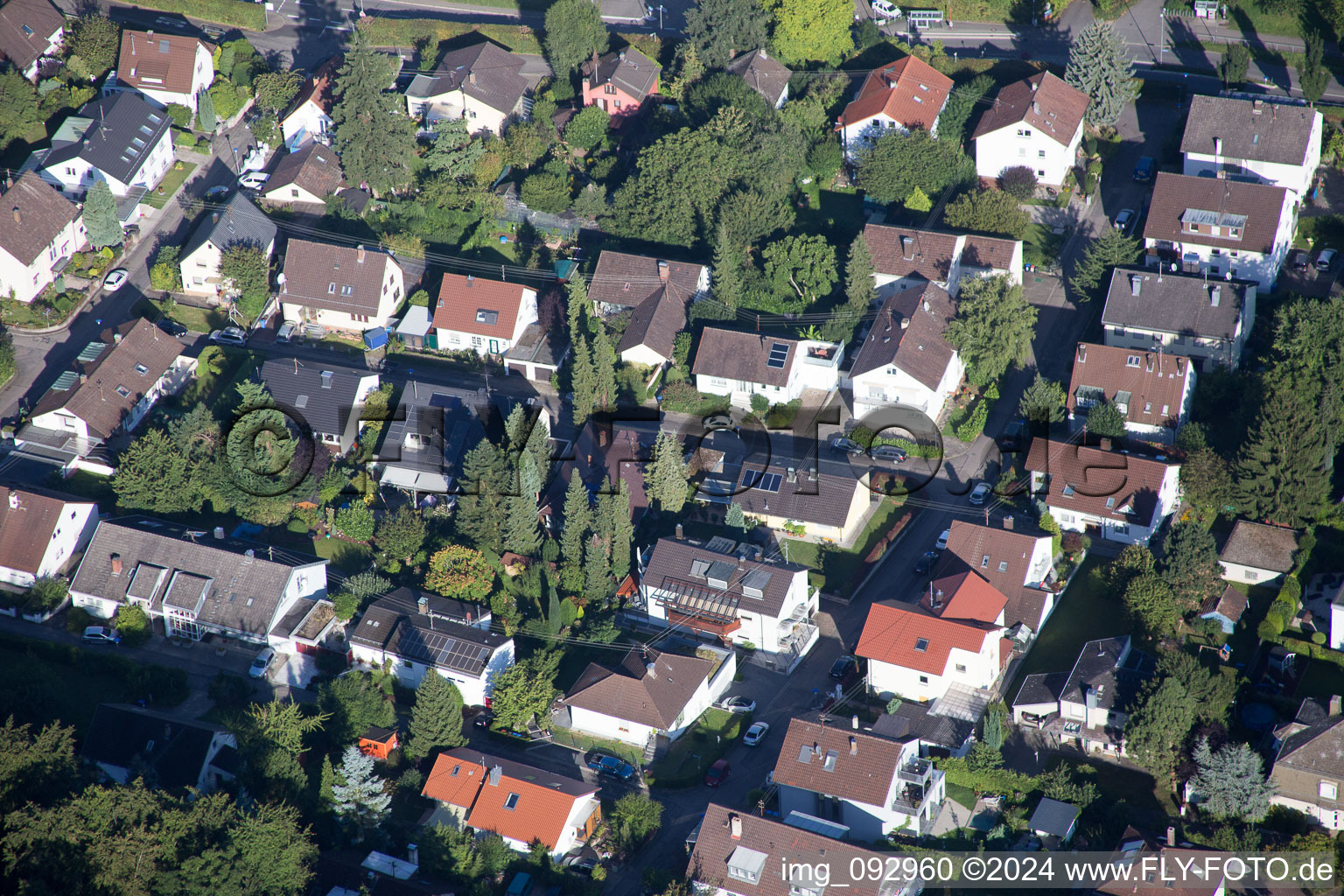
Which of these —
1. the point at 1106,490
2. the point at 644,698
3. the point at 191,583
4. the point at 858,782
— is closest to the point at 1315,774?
the point at 1106,490

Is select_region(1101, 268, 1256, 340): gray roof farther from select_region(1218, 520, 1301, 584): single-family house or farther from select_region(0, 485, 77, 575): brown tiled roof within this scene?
select_region(0, 485, 77, 575): brown tiled roof

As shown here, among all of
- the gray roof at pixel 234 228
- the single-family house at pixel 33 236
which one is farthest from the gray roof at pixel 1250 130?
the single-family house at pixel 33 236

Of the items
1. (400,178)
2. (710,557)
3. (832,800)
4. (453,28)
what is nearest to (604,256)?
(400,178)

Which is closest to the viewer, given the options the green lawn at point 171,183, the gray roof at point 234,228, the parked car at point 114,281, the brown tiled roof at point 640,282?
the brown tiled roof at point 640,282

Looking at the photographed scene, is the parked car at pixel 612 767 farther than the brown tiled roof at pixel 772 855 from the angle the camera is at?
Yes

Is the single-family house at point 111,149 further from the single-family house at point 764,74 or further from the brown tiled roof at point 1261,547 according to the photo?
the brown tiled roof at point 1261,547

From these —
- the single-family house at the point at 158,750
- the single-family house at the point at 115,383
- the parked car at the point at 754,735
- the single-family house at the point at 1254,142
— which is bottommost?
the single-family house at the point at 158,750

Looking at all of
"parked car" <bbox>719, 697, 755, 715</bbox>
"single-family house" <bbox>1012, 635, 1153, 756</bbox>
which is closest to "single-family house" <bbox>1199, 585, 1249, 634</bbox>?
"single-family house" <bbox>1012, 635, 1153, 756</bbox>

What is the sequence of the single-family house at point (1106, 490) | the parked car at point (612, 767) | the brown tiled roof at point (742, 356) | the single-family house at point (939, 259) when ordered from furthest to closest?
the single-family house at point (939, 259), the brown tiled roof at point (742, 356), the single-family house at point (1106, 490), the parked car at point (612, 767)
